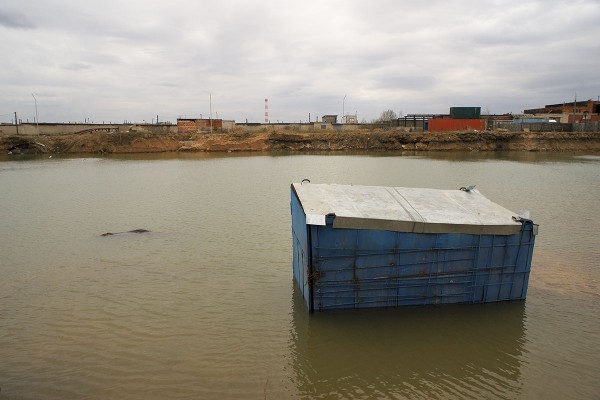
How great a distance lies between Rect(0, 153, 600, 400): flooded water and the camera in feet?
25.8

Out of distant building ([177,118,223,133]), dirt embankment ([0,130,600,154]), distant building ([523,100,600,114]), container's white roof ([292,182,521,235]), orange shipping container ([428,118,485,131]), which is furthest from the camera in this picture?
distant building ([523,100,600,114])

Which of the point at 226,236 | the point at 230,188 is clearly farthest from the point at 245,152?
the point at 226,236

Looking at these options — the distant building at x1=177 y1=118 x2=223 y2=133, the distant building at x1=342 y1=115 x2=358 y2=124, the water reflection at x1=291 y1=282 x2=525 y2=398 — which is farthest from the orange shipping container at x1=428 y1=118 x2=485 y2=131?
the water reflection at x1=291 y1=282 x2=525 y2=398

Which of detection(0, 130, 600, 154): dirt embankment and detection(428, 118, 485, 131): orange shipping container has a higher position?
detection(428, 118, 485, 131): orange shipping container

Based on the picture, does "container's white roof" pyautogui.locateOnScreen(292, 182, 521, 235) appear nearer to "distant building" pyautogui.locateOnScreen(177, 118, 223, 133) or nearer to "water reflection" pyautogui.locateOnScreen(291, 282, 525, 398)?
"water reflection" pyautogui.locateOnScreen(291, 282, 525, 398)

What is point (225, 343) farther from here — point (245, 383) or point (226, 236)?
point (226, 236)

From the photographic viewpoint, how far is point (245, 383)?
787cm

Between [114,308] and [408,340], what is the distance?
A: 299 inches

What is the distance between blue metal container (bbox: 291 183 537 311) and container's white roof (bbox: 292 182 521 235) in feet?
0.08

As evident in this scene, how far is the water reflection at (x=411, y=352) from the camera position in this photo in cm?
778

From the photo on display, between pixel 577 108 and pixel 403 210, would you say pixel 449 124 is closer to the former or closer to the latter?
pixel 577 108

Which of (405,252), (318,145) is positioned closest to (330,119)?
A: (318,145)

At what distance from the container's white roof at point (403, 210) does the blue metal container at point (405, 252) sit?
2cm

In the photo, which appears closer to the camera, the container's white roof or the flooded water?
the flooded water
